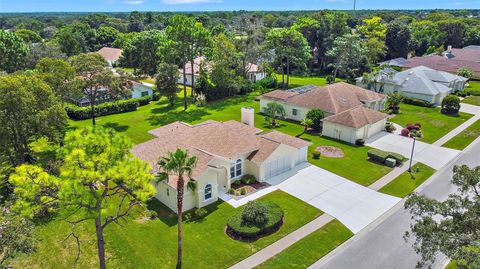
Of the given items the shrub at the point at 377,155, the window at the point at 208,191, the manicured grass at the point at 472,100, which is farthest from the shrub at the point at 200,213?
the manicured grass at the point at 472,100

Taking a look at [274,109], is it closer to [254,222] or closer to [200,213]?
[200,213]

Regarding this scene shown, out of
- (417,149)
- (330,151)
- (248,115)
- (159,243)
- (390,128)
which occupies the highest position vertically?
(248,115)

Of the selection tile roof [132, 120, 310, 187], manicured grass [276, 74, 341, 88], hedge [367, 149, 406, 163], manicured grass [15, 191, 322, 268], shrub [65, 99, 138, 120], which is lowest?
A: manicured grass [15, 191, 322, 268]

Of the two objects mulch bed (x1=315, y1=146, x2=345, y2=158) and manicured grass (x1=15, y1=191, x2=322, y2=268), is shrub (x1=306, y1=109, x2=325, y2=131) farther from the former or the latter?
manicured grass (x1=15, y1=191, x2=322, y2=268)

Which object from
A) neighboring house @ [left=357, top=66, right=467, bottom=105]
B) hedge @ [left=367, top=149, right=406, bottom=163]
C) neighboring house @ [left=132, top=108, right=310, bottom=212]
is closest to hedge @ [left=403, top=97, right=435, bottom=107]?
neighboring house @ [left=357, top=66, right=467, bottom=105]

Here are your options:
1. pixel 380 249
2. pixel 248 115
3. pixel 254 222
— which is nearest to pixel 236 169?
pixel 254 222

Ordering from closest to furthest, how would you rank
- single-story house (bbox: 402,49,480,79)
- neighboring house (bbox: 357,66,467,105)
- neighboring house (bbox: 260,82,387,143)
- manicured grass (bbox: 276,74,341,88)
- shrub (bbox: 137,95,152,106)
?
1. neighboring house (bbox: 260,82,387,143)
2. neighboring house (bbox: 357,66,467,105)
3. shrub (bbox: 137,95,152,106)
4. manicured grass (bbox: 276,74,341,88)
5. single-story house (bbox: 402,49,480,79)
